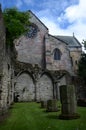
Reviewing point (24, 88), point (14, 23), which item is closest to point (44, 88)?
point (24, 88)

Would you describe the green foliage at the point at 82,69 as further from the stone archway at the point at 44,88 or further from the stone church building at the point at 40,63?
the stone archway at the point at 44,88

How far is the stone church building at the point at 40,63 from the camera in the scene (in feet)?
105

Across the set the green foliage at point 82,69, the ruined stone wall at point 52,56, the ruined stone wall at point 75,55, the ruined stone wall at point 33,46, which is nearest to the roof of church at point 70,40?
the ruined stone wall at point 75,55

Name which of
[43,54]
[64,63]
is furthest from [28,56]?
[64,63]

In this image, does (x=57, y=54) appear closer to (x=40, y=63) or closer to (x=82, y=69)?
(x=40, y=63)

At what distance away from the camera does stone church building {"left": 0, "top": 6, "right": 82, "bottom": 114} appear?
32062mm

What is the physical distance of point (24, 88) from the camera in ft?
106

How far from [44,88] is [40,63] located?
12.2 m

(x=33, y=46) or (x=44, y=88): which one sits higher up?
(x=33, y=46)

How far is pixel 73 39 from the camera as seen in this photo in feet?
188

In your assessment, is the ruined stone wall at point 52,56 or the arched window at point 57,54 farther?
the arched window at point 57,54

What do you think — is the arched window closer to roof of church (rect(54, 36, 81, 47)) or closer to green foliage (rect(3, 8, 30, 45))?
roof of church (rect(54, 36, 81, 47))

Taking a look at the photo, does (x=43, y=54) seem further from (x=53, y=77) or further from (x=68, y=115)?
(x=68, y=115)

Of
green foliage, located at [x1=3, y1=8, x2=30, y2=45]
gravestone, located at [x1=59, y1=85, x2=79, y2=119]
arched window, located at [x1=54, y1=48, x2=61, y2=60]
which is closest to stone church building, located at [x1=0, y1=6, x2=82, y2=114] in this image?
arched window, located at [x1=54, y1=48, x2=61, y2=60]
